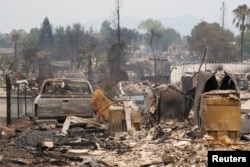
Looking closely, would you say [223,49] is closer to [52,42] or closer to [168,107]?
[52,42]

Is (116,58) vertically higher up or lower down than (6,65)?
higher up

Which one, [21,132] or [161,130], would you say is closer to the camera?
[161,130]

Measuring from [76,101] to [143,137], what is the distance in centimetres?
402

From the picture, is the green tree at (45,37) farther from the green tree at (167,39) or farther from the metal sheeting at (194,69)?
the metal sheeting at (194,69)

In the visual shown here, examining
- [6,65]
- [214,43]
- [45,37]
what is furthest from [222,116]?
[45,37]

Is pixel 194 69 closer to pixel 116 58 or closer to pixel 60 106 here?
pixel 116 58

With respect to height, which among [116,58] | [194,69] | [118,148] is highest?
[116,58]

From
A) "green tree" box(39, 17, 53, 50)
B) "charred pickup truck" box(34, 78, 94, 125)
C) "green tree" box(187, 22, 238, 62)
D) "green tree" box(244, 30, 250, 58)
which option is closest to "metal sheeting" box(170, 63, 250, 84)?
"charred pickup truck" box(34, 78, 94, 125)

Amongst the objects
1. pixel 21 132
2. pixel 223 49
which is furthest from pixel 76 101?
pixel 223 49

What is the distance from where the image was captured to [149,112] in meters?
13.8

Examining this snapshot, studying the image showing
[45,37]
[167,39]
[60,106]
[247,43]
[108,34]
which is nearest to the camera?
[60,106]

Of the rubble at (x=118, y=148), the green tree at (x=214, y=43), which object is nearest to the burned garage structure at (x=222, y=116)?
the rubble at (x=118, y=148)

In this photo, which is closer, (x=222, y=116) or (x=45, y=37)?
(x=222, y=116)

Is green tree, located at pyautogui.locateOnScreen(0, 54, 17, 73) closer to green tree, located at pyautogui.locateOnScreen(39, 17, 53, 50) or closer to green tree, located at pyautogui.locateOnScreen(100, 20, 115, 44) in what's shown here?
green tree, located at pyautogui.locateOnScreen(100, 20, 115, 44)
